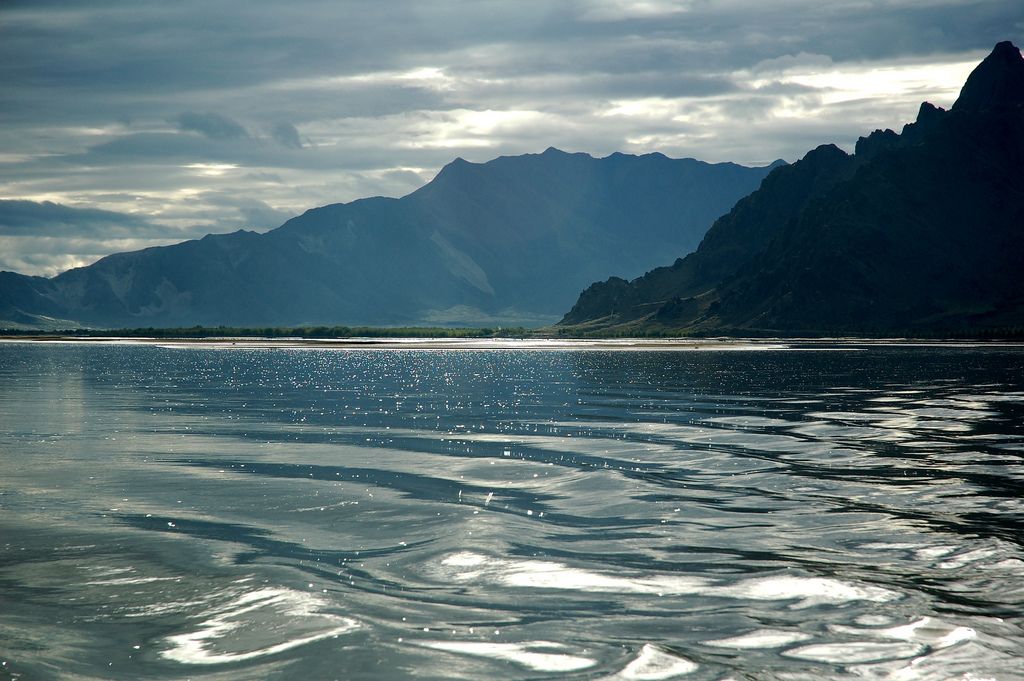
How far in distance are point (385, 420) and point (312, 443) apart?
11338 mm

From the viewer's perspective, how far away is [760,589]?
779 inches

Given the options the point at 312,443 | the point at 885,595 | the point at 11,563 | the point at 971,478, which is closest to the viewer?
the point at 885,595

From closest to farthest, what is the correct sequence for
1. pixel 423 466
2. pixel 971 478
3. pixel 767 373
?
pixel 971 478 → pixel 423 466 → pixel 767 373

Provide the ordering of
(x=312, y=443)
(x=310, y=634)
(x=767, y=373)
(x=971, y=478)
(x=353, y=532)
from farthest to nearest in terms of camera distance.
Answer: (x=767, y=373), (x=312, y=443), (x=971, y=478), (x=353, y=532), (x=310, y=634)

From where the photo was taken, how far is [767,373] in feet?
331

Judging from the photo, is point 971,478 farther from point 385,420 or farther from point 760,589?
point 385,420

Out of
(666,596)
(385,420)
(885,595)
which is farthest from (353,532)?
(385,420)

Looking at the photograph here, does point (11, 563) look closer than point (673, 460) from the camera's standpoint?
Yes

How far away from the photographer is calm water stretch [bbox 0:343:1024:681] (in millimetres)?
16359

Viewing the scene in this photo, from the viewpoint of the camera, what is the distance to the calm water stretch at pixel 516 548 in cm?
1636

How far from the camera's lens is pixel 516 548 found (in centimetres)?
2381

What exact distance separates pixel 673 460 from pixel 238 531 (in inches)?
749

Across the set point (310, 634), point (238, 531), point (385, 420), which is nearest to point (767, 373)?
point (385, 420)

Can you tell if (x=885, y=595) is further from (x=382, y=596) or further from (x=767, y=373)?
(x=767, y=373)
